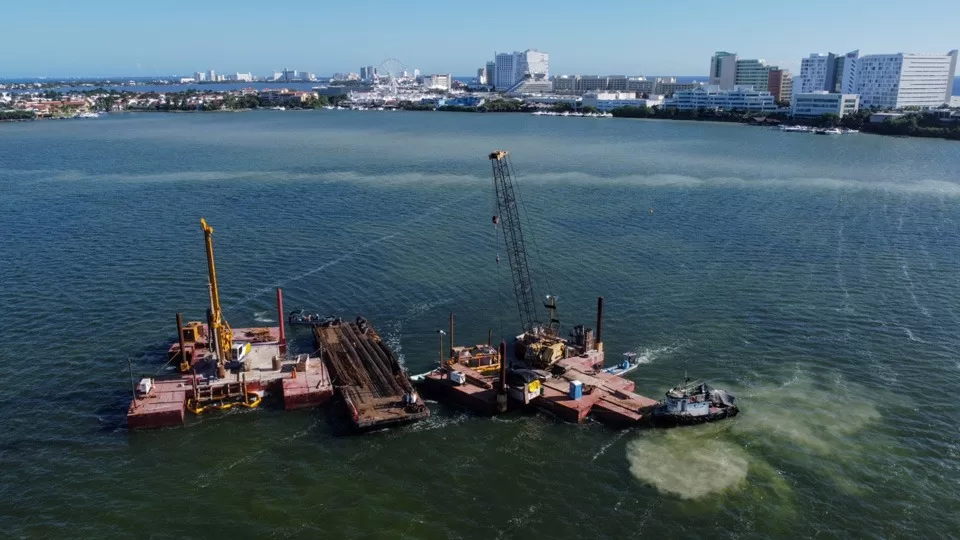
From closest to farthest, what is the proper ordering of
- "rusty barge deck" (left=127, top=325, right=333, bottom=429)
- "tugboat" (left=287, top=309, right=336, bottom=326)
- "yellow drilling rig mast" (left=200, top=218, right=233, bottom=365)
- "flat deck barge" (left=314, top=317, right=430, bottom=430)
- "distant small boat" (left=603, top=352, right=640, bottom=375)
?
1. "rusty barge deck" (left=127, top=325, right=333, bottom=429)
2. "flat deck barge" (left=314, top=317, right=430, bottom=430)
3. "yellow drilling rig mast" (left=200, top=218, right=233, bottom=365)
4. "distant small boat" (left=603, top=352, right=640, bottom=375)
5. "tugboat" (left=287, top=309, right=336, bottom=326)

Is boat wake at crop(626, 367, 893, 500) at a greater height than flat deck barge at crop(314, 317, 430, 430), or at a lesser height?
lesser

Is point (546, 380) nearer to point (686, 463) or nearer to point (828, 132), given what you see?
point (686, 463)

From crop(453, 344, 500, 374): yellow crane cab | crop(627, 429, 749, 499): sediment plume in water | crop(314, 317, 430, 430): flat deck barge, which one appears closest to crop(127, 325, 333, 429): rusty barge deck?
crop(314, 317, 430, 430): flat deck barge

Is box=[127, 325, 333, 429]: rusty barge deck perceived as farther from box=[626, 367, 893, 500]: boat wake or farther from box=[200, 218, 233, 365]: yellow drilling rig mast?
box=[626, 367, 893, 500]: boat wake

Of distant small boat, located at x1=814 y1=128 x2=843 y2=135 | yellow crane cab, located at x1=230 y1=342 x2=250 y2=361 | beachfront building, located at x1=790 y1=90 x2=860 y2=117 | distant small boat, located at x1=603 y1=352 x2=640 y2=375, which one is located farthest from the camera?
beachfront building, located at x1=790 y1=90 x2=860 y2=117

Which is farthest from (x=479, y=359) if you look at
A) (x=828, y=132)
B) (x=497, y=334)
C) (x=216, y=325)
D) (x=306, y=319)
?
(x=828, y=132)

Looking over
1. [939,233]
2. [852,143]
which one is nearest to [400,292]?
[939,233]
